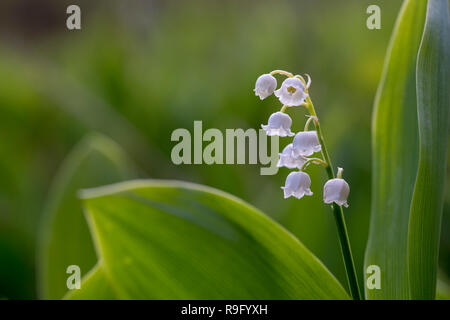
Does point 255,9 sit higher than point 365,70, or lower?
higher

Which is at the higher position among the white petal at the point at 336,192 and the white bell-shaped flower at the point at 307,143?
the white bell-shaped flower at the point at 307,143

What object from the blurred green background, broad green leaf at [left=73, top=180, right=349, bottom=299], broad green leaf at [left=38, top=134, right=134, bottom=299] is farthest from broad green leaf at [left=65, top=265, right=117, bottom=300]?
the blurred green background

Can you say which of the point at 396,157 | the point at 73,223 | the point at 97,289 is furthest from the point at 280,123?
the point at 73,223

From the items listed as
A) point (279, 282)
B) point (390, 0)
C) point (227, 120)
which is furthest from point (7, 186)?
point (390, 0)

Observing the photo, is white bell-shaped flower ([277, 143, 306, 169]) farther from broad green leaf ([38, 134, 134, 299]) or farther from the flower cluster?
broad green leaf ([38, 134, 134, 299])

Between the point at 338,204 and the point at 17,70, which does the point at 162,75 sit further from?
the point at 338,204

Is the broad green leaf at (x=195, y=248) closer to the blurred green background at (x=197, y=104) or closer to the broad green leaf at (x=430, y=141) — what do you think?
the broad green leaf at (x=430, y=141)

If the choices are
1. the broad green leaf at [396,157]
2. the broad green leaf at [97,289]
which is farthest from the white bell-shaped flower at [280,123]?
the broad green leaf at [97,289]
